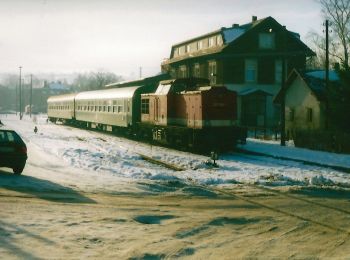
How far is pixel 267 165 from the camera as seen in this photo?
19.0 m

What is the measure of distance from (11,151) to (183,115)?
11513mm

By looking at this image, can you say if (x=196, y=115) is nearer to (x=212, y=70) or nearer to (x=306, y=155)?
(x=306, y=155)

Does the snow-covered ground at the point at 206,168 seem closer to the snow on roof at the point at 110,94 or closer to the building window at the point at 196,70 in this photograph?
the snow on roof at the point at 110,94

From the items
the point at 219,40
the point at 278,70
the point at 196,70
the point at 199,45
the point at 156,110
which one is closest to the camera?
the point at 156,110

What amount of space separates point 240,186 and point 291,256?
21.5 feet

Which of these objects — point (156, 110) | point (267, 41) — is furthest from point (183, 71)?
point (156, 110)

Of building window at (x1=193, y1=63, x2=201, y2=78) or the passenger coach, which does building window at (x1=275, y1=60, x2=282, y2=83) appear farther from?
the passenger coach

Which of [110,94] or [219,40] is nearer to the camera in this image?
[110,94]

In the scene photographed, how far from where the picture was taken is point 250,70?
48.2 metres

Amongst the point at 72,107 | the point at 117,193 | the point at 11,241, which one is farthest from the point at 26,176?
the point at 72,107

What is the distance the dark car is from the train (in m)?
9.69

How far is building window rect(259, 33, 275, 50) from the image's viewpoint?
A: 4844 centimetres

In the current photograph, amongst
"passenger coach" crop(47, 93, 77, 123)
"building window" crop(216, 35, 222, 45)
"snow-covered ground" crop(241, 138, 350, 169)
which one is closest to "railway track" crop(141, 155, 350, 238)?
"snow-covered ground" crop(241, 138, 350, 169)

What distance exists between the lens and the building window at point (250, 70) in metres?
48.1
